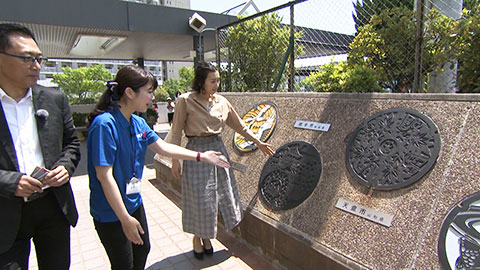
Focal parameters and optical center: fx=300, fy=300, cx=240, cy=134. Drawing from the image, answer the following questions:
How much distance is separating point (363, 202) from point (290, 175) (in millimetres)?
754

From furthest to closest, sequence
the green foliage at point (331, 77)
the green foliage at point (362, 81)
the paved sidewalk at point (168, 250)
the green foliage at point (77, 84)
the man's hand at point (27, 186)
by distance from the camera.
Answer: the green foliage at point (77, 84) < the green foliage at point (331, 77) < the green foliage at point (362, 81) < the paved sidewalk at point (168, 250) < the man's hand at point (27, 186)

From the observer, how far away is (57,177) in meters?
1.59

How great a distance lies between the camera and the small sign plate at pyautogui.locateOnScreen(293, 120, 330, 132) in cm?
287

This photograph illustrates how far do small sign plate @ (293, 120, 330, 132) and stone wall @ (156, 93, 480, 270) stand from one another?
51 millimetres

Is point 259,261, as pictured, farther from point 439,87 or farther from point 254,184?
point 439,87

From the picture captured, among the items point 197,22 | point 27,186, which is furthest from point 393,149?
point 197,22

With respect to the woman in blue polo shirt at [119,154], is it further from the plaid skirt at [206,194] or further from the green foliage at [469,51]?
the green foliage at [469,51]

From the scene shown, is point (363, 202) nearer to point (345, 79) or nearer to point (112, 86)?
point (112, 86)

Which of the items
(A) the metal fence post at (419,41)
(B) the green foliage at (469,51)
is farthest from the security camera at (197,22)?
(B) the green foliage at (469,51)

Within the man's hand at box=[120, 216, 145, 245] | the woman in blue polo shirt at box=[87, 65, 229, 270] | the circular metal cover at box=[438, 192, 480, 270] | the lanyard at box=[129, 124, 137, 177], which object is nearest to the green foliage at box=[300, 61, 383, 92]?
the circular metal cover at box=[438, 192, 480, 270]

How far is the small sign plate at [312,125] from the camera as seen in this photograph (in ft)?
9.41

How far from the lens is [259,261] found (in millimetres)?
2820

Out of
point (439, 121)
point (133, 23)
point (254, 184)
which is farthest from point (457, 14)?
point (133, 23)

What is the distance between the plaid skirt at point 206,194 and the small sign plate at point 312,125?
34.8 inches
